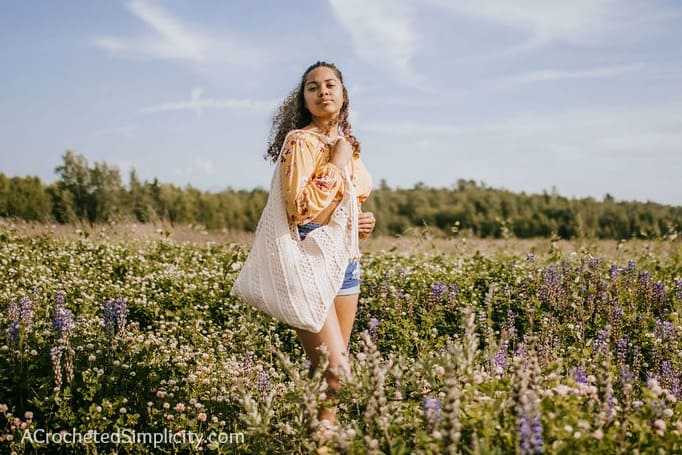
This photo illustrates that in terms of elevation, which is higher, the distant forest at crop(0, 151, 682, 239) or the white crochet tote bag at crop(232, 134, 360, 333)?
the distant forest at crop(0, 151, 682, 239)

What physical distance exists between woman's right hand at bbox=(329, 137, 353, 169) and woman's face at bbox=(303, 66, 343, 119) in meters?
0.25

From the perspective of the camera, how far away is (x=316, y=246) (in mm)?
3078

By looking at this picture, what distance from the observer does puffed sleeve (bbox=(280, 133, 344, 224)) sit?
119 inches

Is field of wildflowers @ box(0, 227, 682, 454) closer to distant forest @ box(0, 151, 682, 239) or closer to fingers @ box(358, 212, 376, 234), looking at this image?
fingers @ box(358, 212, 376, 234)

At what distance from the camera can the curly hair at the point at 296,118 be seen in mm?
3648

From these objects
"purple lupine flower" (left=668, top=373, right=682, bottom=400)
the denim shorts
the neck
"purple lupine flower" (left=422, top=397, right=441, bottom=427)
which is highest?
the neck

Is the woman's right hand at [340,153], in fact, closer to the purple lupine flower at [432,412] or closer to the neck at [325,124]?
the neck at [325,124]

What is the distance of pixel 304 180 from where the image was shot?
120 inches

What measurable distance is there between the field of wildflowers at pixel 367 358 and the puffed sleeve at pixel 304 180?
0.71 meters

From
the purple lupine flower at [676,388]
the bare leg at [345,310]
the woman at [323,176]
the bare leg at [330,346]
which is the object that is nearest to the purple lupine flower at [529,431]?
the woman at [323,176]

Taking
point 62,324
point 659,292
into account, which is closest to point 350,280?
point 62,324

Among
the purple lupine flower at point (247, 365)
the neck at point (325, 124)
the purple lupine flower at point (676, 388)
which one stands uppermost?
the neck at point (325, 124)

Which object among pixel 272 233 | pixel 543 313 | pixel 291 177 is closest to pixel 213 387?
pixel 272 233

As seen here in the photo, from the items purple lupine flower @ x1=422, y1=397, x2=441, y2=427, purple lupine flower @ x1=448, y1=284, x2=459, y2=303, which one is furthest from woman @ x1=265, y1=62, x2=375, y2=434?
purple lupine flower @ x1=448, y1=284, x2=459, y2=303
